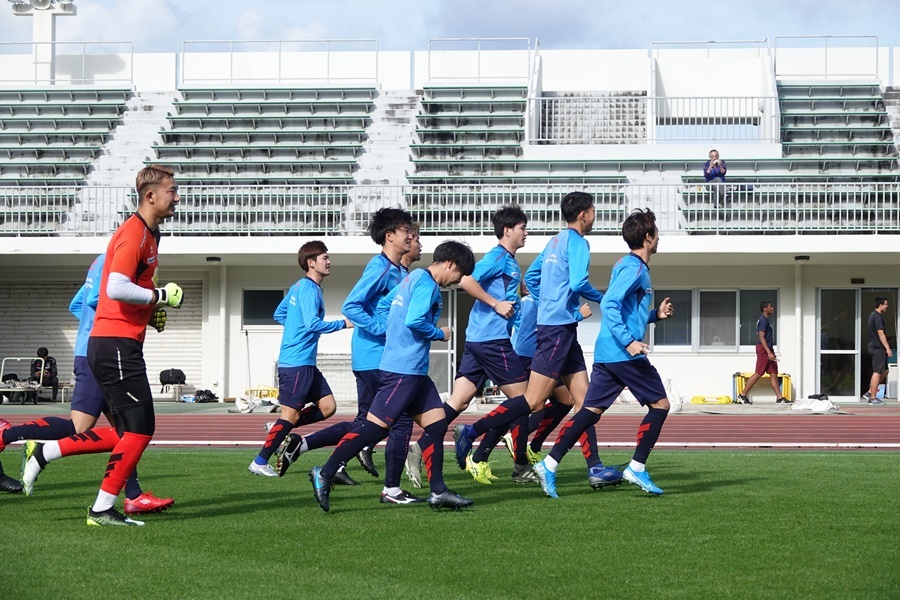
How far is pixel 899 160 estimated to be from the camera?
26188 millimetres

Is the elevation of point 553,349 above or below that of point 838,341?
above

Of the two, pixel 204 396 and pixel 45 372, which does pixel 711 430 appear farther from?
pixel 45 372

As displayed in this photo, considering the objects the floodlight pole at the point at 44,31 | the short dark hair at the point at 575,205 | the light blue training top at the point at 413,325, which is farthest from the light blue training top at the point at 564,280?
the floodlight pole at the point at 44,31

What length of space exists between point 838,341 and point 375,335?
1787 centimetres

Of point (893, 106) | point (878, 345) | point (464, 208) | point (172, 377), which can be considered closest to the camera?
point (878, 345)

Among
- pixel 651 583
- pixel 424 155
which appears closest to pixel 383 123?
pixel 424 155

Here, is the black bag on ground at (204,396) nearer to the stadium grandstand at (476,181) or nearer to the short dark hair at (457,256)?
the stadium grandstand at (476,181)

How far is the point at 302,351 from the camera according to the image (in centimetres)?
924

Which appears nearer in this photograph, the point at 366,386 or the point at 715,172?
the point at 366,386

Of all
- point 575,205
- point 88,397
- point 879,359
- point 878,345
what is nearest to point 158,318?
point 88,397

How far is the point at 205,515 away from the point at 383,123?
2253 centimetres

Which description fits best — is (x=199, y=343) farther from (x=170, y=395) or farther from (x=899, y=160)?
(x=899, y=160)

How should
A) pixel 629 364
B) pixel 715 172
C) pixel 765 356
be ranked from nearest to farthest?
pixel 629 364, pixel 765 356, pixel 715 172

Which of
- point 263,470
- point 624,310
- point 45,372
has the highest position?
point 624,310
